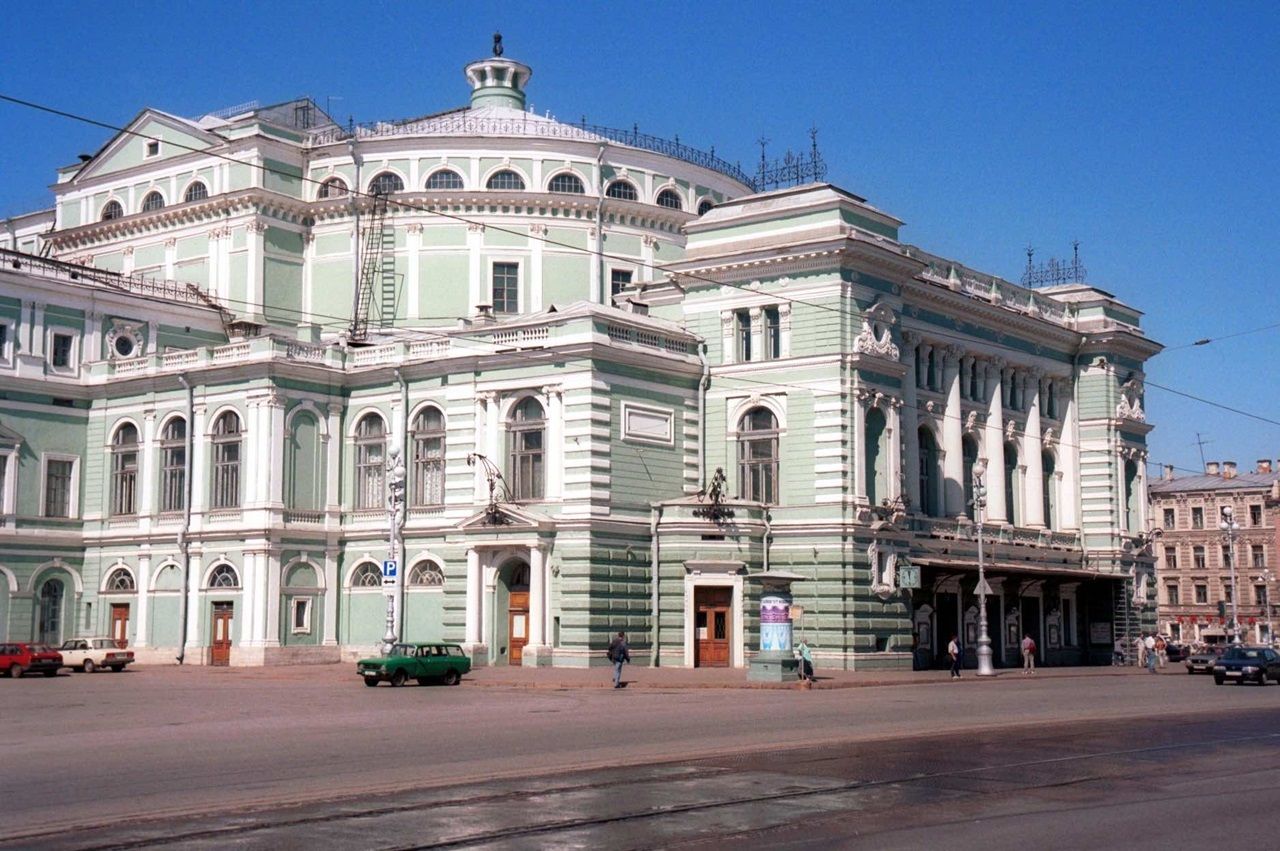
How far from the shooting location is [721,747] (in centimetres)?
2336

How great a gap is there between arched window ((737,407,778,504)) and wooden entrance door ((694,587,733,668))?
4119mm

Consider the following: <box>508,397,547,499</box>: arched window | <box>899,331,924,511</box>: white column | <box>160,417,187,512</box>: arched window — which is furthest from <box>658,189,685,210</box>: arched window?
<box>160,417,187,512</box>: arched window

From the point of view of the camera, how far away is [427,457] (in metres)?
55.0

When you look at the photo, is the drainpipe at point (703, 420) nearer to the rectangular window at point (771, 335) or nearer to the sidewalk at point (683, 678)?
the rectangular window at point (771, 335)

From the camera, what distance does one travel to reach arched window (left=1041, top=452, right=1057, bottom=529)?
6775 centimetres

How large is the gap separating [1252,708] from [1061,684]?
13.8m

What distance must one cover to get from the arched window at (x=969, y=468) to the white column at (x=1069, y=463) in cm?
723

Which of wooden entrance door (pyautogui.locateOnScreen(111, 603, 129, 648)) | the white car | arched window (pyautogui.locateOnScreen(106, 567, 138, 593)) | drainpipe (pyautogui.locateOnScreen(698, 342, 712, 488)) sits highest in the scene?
drainpipe (pyautogui.locateOnScreen(698, 342, 712, 488))

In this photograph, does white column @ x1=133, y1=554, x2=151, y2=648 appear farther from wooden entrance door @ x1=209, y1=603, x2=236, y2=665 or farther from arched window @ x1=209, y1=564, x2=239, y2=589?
wooden entrance door @ x1=209, y1=603, x2=236, y2=665

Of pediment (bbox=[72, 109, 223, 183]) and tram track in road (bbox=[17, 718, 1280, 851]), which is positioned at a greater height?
pediment (bbox=[72, 109, 223, 183])

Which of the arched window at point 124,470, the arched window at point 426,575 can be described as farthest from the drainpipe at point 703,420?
the arched window at point 124,470

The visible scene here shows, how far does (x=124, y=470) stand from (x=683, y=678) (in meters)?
25.8

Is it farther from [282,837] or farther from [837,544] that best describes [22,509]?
[282,837]

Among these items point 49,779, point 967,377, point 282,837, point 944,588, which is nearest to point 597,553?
point 944,588
